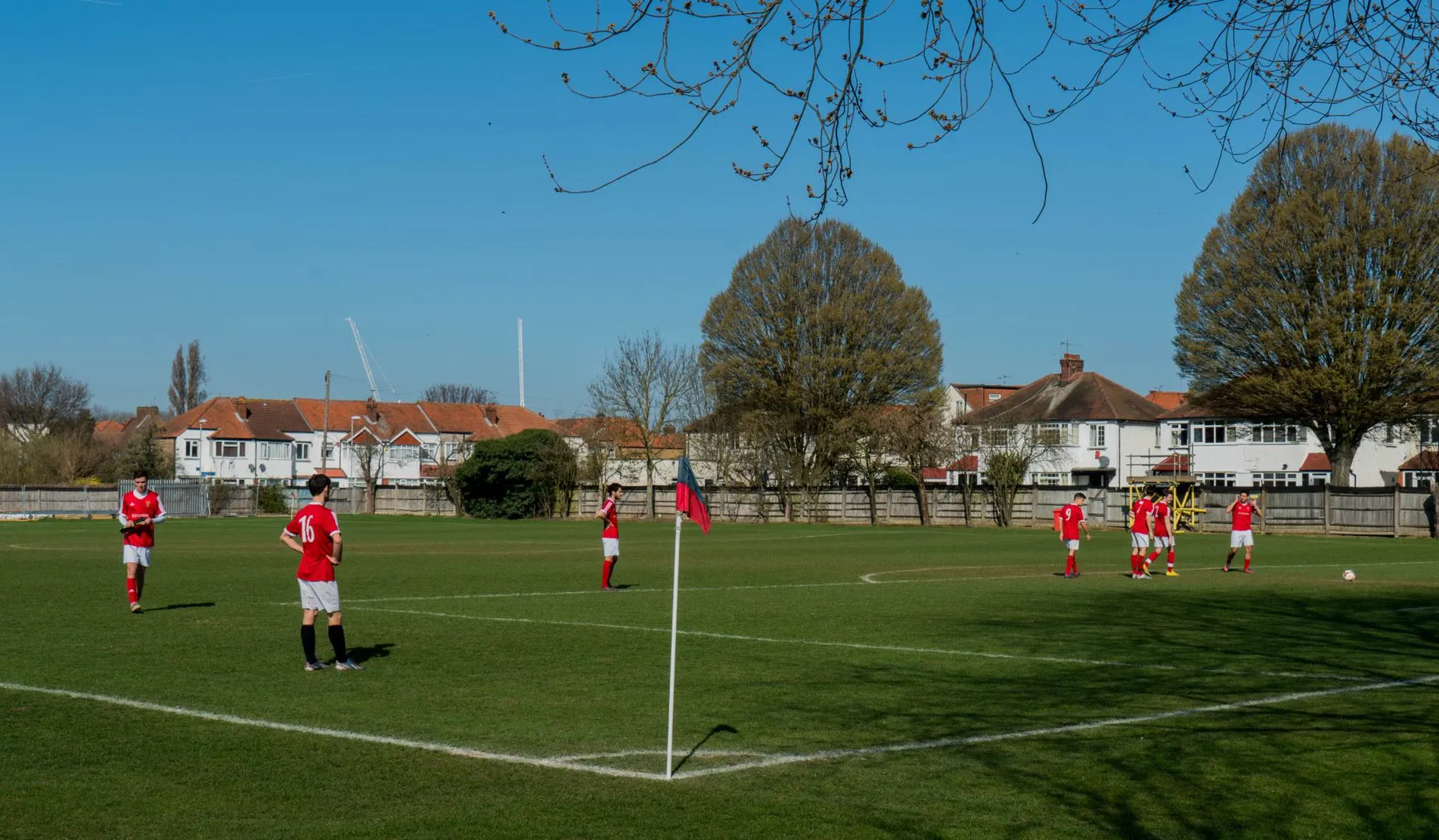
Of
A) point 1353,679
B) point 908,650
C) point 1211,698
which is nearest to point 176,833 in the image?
point 1211,698

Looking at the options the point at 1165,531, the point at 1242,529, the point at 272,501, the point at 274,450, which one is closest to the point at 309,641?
the point at 1165,531

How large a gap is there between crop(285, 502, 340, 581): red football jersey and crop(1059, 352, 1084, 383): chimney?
280 ft

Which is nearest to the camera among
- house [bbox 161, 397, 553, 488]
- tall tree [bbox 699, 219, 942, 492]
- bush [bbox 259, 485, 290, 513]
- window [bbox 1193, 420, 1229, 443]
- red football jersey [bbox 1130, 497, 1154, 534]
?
red football jersey [bbox 1130, 497, 1154, 534]

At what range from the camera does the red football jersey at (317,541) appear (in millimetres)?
13875

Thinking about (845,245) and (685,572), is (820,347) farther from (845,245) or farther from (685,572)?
(685,572)

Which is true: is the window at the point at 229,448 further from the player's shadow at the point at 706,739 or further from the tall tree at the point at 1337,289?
the player's shadow at the point at 706,739

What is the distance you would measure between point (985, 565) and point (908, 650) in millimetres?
17243

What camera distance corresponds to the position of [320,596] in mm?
→ 13867

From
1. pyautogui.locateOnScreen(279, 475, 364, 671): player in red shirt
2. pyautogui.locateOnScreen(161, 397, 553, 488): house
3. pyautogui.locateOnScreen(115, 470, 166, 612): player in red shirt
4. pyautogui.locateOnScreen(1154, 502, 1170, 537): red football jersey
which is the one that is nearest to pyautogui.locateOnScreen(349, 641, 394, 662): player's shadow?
pyautogui.locateOnScreen(279, 475, 364, 671): player in red shirt

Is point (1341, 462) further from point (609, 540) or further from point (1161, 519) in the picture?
point (609, 540)

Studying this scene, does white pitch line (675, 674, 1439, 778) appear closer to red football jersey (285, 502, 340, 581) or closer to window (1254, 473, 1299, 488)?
red football jersey (285, 502, 340, 581)

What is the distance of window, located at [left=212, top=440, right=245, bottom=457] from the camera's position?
11481 cm

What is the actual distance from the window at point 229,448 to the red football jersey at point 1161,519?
98628 millimetres

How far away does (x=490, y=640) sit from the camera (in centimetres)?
1620
